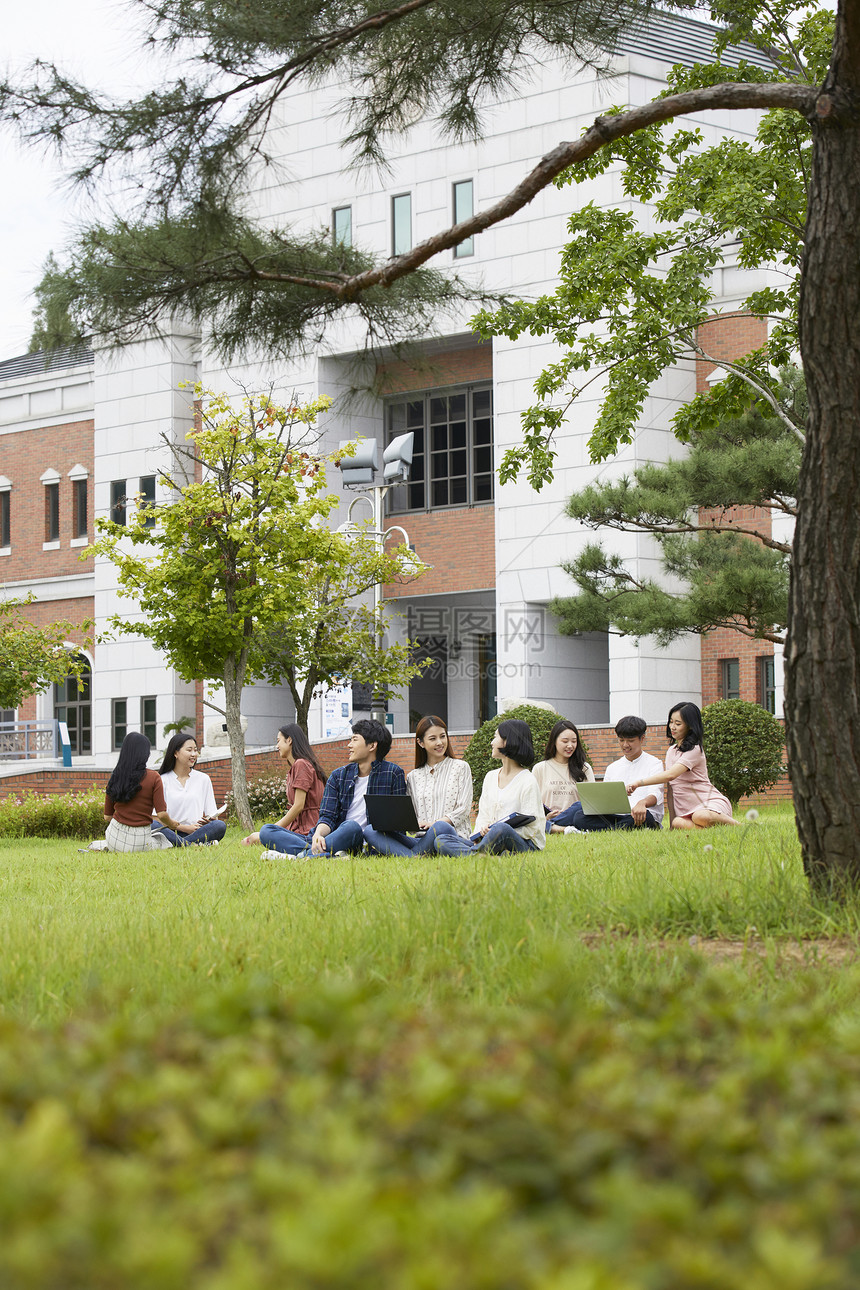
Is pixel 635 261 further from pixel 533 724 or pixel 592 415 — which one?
pixel 592 415

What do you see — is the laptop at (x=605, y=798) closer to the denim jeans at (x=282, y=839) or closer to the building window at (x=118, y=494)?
the denim jeans at (x=282, y=839)

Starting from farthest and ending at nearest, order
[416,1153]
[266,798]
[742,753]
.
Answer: [266,798]
[742,753]
[416,1153]

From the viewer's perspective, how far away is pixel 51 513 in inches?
1385

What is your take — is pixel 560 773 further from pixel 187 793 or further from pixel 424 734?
pixel 187 793

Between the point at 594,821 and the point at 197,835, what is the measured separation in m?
4.48

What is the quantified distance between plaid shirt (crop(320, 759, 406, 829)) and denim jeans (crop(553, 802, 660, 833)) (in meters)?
2.23

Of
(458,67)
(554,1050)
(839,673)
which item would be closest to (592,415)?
(458,67)

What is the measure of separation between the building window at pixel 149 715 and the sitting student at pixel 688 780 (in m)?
20.6

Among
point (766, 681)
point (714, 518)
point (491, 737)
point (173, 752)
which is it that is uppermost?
point (714, 518)

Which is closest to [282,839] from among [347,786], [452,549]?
[347,786]

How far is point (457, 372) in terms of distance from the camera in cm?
2908

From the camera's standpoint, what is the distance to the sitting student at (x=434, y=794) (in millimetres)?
10836

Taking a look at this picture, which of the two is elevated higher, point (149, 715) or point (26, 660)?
point (26, 660)

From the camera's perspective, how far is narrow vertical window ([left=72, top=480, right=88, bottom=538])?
34312mm
